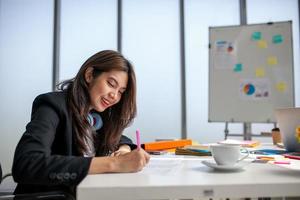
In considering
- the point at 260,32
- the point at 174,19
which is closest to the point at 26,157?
the point at 260,32

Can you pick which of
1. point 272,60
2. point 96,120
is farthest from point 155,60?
point 96,120

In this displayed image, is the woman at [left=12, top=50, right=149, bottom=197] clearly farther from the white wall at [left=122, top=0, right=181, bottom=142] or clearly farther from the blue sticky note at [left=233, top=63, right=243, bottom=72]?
the white wall at [left=122, top=0, right=181, bottom=142]

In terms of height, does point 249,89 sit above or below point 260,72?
below

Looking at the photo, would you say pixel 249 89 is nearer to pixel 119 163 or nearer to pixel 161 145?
pixel 161 145

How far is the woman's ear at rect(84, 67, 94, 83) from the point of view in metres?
1.25

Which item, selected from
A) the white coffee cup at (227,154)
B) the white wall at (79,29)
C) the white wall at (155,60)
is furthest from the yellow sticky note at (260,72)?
the white coffee cup at (227,154)

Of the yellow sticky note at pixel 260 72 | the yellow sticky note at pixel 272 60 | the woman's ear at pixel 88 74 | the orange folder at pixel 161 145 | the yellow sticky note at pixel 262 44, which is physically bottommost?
the orange folder at pixel 161 145

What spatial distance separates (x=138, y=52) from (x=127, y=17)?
502 millimetres

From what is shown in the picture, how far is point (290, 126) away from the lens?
127 centimetres

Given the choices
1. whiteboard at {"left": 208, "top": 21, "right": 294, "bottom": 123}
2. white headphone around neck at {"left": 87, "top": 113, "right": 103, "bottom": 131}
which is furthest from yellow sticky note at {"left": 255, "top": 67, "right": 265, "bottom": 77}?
white headphone around neck at {"left": 87, "top": 113, "right": 103, "bottom": 131}

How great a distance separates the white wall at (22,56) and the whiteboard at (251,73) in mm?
2229

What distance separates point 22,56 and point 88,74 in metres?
2.92

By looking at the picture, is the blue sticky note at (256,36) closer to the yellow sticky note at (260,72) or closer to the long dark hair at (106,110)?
the yellow sticky note at (260,72)

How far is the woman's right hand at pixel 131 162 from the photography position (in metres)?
0.80
